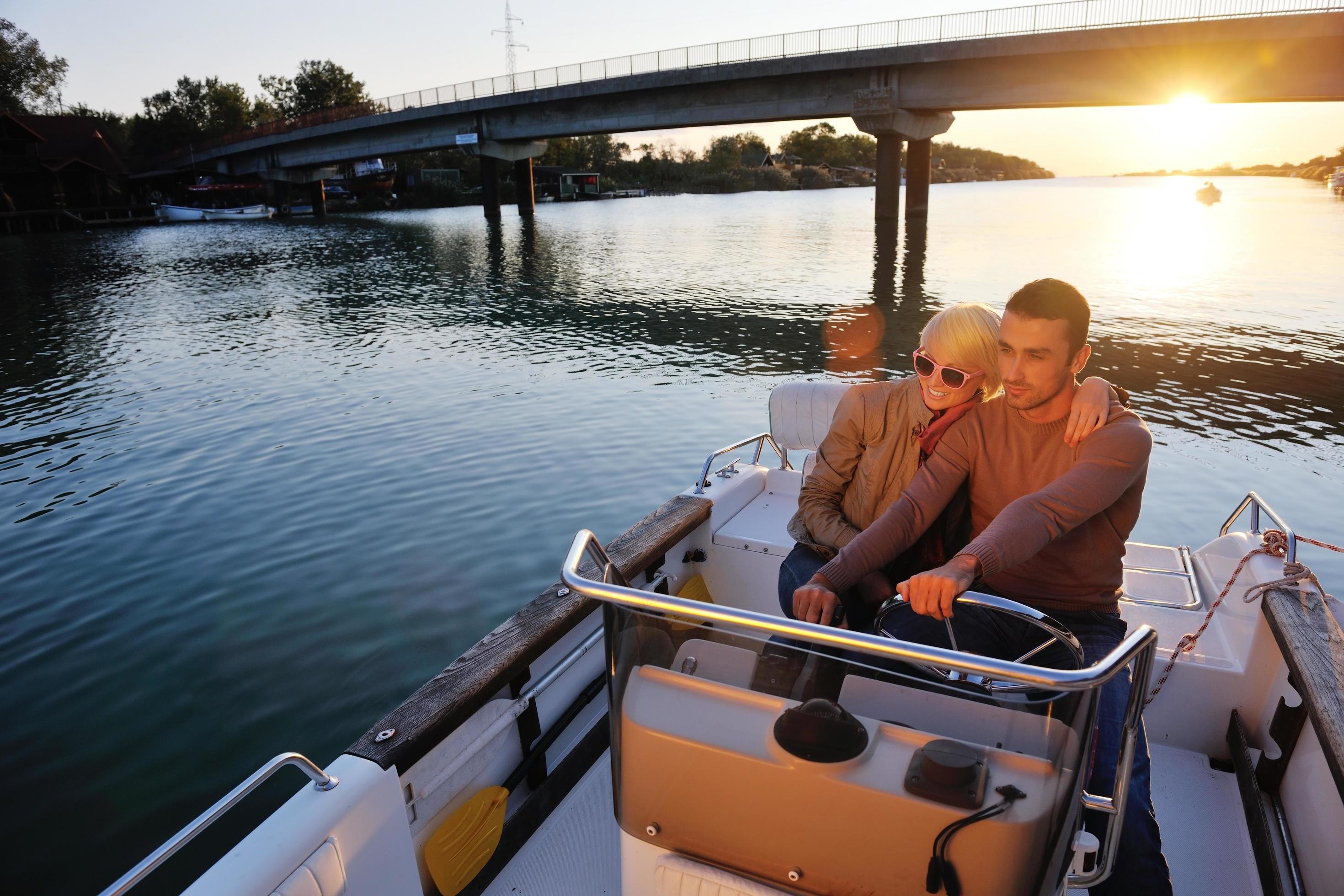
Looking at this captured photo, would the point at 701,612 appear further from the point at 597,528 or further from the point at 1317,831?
the point at 597,528

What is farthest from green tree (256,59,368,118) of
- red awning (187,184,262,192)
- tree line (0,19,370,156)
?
red awning (187,184,262,192)

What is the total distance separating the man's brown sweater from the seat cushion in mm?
1634

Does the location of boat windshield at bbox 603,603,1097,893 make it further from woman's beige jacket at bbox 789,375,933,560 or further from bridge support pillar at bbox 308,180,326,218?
bridge support pillar at bbox 308,180,326,218

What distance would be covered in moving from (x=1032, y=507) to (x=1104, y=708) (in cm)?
62

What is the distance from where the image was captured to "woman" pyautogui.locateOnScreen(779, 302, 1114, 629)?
3.03 metres

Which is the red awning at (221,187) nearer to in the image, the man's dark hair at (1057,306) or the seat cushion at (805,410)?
the seat cushion at (805,410)

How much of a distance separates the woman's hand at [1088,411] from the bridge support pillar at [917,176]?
37.2 metres

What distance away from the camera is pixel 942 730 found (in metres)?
1.70

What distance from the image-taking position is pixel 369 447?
34.6ft

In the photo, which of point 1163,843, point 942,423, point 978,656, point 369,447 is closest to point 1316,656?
point 1163,843

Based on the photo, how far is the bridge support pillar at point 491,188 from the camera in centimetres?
5144

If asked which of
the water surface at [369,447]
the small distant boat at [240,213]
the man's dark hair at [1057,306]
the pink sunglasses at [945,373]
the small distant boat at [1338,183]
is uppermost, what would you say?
the small distant boat at [240,213]

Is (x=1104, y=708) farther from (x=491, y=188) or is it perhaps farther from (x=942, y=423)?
(x=491, y=188)

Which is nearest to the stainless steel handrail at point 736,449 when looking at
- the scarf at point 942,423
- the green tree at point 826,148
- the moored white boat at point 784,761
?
the moored white boat at point 784,761
